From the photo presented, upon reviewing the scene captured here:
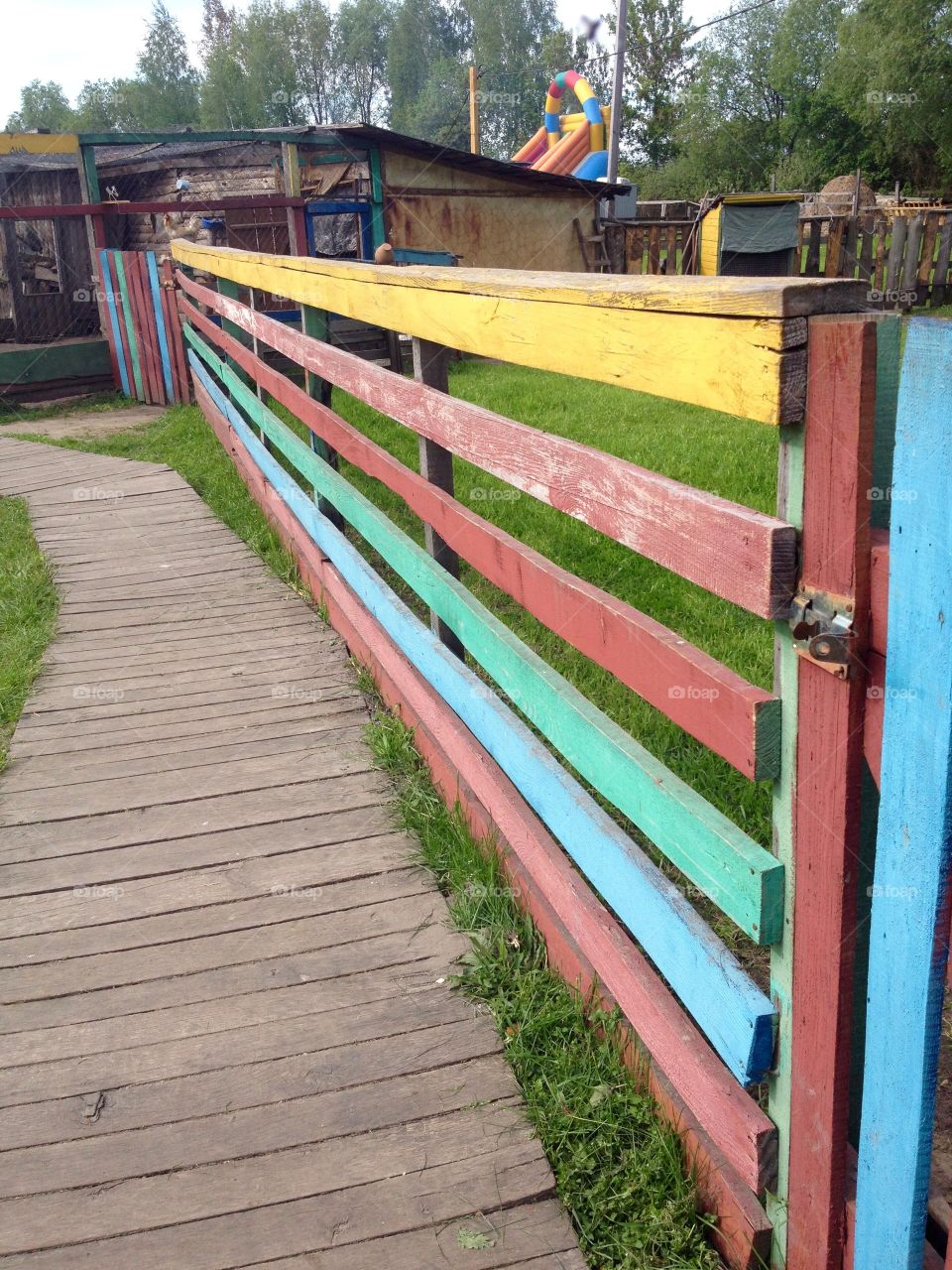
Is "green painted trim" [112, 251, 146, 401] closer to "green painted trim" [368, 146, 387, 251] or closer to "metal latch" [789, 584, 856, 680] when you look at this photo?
"green painted trim" [368, 146, 387, 251]

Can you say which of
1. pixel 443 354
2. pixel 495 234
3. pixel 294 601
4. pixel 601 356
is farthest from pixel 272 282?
pixel 495 234

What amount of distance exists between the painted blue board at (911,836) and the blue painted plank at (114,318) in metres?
11.9

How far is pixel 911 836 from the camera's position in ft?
4.07

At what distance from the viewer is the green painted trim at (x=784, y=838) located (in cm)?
134

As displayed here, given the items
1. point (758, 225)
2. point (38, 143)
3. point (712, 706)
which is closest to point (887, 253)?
point (758, 225)

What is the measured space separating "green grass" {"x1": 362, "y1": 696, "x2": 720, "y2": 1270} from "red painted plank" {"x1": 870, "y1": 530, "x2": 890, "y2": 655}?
1.04m

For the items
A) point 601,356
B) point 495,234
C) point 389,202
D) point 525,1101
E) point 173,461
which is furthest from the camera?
point 495,234

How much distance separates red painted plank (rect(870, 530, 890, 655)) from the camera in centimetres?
123

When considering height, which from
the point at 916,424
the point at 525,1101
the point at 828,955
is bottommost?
the point at 525,1101

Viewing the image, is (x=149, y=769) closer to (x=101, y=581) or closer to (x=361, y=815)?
(x=361, y=815)

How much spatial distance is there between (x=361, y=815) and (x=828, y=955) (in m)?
1.89

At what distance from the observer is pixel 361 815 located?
3.14 metres

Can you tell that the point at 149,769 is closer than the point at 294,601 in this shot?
Yes

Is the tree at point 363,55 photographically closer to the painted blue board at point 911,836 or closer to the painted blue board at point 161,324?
the painted blue board at point 161,324
